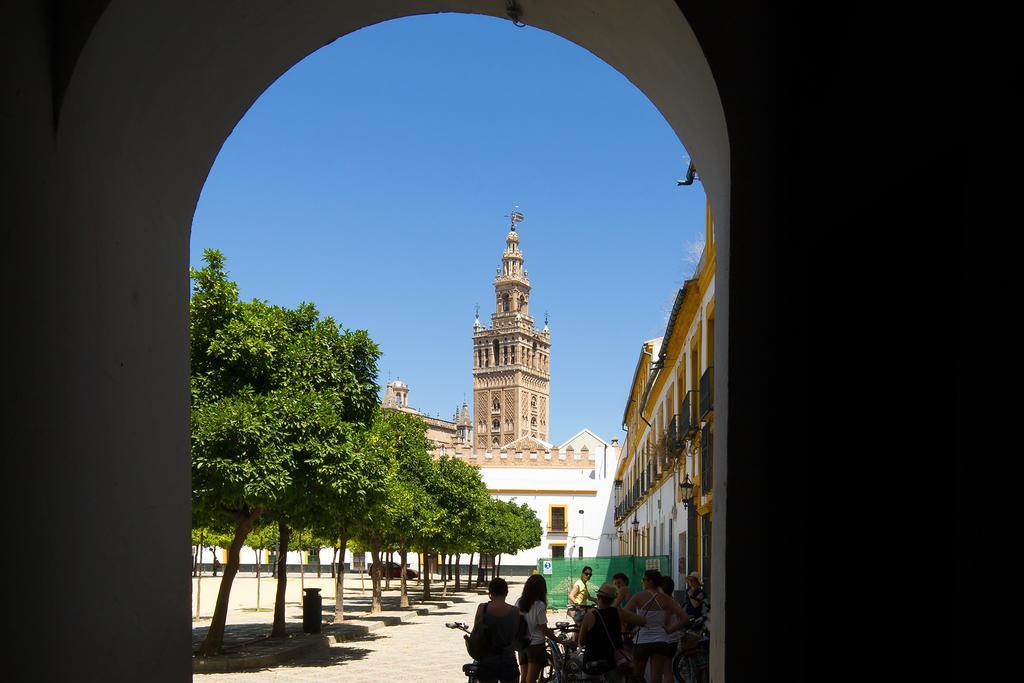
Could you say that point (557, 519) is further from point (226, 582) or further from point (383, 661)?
point (226, 582)

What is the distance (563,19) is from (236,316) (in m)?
12.2

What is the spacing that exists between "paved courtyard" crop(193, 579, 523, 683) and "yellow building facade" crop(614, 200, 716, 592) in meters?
4.34

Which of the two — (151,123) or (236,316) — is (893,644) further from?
(236,316)

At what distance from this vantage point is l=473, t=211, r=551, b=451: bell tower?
131000mm

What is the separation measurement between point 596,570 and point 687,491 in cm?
951

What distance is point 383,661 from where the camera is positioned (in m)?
16.9

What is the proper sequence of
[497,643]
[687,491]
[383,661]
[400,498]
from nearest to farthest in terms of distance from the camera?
[497,643], [383,661], [687,491], [400,498]

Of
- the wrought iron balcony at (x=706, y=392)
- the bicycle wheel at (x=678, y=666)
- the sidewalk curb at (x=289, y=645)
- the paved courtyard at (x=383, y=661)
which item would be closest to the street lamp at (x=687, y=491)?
the wrought iron balcony at (x=706, y=392)

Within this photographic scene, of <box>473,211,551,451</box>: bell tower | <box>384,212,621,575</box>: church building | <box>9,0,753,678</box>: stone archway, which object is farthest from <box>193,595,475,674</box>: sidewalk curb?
<box>473,211,551,451</box>: bell tower

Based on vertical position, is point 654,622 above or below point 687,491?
below

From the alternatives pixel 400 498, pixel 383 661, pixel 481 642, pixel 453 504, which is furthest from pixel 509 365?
pixel 481 642

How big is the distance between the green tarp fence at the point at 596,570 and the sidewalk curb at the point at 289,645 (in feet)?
13.3

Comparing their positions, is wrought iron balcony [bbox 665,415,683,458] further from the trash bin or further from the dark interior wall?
the dark interior wall

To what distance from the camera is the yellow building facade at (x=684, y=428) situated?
1588 cm
